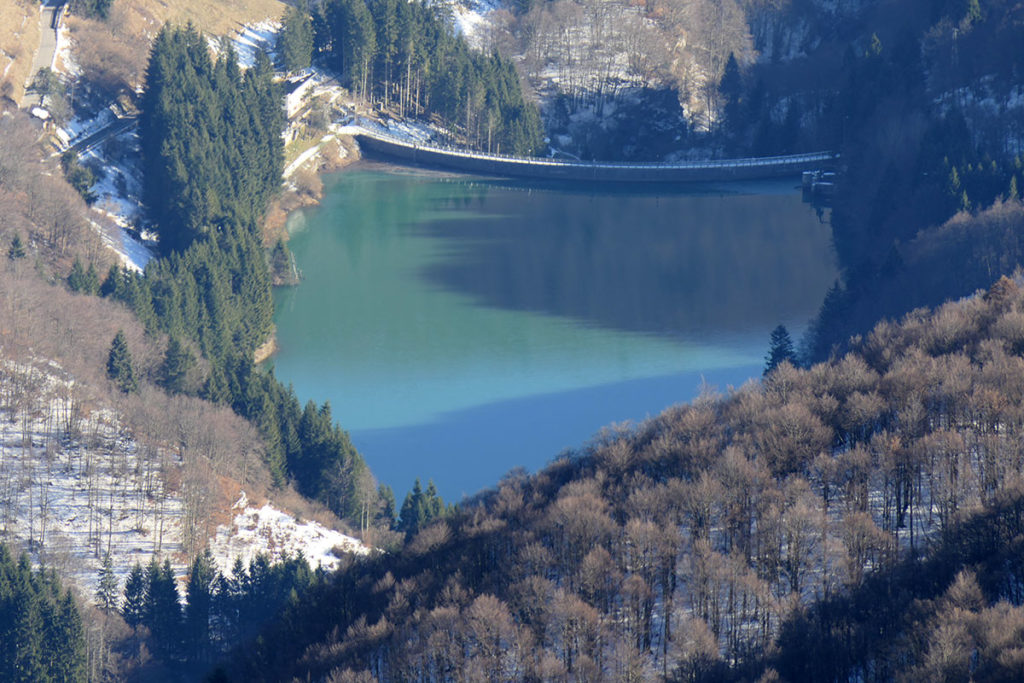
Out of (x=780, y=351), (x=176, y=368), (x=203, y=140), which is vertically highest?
(x=203, y=140)

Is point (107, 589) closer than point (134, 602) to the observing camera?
No

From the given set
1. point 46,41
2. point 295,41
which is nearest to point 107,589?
point 46,41

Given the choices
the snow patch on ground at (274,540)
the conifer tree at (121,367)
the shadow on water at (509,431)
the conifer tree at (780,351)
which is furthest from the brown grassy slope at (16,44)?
the conifer tree at (780,351)

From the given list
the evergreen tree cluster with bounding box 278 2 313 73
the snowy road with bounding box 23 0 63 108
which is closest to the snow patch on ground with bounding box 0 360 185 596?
the snowy road with bounding box 23 0 63 108

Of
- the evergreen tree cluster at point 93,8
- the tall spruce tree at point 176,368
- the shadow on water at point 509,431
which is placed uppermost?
the evergreen tree cluster at point 93,8

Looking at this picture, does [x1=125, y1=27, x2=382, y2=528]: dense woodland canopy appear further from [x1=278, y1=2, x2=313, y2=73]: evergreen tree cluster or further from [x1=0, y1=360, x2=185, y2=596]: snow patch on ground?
[x1=0, y1=360, x2=185, y2=596]: snow patch on ground

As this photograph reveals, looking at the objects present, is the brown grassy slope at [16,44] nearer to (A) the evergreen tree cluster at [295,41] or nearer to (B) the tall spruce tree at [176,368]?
(A) the evergreen tree cluster at [295,41]

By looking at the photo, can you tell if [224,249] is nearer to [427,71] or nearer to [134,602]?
[134,602]
